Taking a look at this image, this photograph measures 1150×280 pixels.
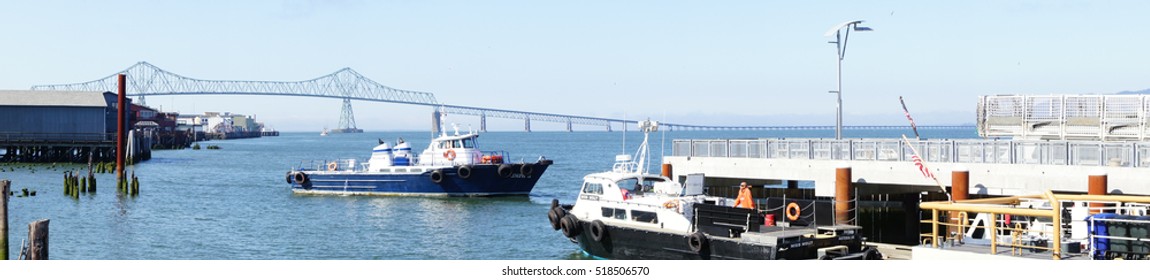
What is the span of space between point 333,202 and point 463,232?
15.4 metres

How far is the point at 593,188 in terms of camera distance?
101ft

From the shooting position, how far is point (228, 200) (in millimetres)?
58250

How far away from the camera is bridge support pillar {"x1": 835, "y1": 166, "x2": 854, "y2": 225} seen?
29.2m

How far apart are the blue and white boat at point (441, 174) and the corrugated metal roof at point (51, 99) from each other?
4404cm

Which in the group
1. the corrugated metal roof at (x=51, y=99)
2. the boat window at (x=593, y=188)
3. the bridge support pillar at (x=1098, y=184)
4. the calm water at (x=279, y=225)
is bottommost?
the calm water at (x=279, y=225)

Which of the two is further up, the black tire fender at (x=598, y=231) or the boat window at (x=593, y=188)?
the boat window at (x=593, y=188)

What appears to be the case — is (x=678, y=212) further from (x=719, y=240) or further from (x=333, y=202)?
(x=333, y=202)

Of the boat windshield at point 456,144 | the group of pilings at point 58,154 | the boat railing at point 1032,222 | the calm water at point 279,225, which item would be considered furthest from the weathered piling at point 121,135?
the boat railing at point 1032,222

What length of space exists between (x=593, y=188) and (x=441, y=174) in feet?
84.1

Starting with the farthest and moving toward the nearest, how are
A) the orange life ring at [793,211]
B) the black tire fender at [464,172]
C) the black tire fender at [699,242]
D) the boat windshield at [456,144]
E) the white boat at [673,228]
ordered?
the boat windshield at [456,144] → the black tire fender at [464,172] → the orange life ring at [793,211] → the black tire fender at [699,242] → the white boat at [673,228]

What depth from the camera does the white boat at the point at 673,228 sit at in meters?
25.0

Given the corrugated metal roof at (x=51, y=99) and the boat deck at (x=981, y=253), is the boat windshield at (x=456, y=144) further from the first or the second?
the corrugated metal roof at (x=51, y=99)
